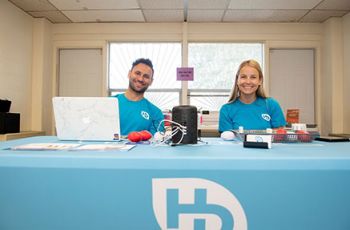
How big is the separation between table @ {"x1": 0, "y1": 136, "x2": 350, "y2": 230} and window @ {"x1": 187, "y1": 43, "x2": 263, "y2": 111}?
3628 millimetres

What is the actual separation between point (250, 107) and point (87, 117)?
1230mm

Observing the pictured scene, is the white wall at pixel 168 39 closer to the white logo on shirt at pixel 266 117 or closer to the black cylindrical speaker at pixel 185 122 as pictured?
the white logo on shirt at pixel 266 117

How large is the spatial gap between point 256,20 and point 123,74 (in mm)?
2442

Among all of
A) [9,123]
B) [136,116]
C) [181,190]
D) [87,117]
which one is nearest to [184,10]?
Result: [136,116]

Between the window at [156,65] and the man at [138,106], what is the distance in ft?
7.28

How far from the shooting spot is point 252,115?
1.89m

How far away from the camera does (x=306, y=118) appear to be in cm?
434

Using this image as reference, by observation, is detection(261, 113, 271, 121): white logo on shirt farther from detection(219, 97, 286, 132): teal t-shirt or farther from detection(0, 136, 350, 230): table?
detection(0, 136, 350, 230): table

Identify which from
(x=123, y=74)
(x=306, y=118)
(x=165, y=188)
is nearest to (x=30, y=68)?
(x=123, y=74)

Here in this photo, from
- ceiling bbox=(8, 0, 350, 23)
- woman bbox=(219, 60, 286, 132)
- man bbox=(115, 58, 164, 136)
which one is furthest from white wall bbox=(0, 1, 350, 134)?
woman bbox=(219, 60, 286, 132)

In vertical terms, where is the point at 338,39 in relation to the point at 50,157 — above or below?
above

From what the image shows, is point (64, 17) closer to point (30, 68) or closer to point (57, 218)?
point (30, 68)

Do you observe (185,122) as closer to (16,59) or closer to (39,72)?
(16,59)

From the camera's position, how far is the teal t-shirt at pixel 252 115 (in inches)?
73.8
